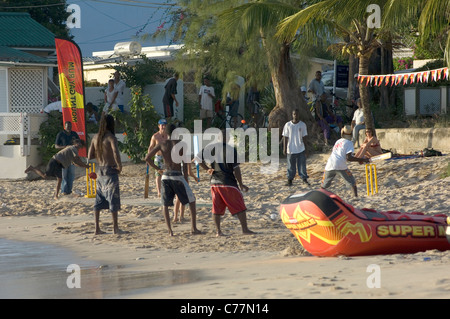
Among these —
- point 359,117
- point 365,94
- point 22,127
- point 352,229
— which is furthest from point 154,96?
point 352,229

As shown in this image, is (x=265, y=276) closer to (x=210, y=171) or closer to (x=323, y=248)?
(x=323, y=248)

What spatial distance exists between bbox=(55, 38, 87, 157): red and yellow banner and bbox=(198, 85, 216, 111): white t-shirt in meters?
4.62

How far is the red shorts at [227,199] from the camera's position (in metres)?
10.9

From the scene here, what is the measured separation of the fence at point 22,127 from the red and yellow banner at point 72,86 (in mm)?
2764

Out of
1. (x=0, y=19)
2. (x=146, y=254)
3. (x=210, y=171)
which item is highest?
(x=0, y=19)

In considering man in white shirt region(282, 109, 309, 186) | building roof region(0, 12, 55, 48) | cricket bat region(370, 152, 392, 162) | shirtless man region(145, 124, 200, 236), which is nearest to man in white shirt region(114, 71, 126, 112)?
building roof region(0, 12, 55, 48)

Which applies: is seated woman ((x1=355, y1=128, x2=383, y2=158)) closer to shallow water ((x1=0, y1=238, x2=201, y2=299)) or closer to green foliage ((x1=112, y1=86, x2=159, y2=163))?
green foliage ((x1=112, y1=86, x2=159, y2=163))

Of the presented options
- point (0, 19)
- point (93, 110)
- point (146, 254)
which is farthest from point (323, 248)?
point (0, 19)

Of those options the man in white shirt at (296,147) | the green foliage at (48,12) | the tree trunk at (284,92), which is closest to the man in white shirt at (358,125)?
the tree trunk at (284,92)

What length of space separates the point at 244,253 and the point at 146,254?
48.9 inches

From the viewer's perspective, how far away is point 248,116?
24688mm

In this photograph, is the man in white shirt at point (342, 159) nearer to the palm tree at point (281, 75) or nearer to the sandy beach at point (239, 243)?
the sandy beach at point (239, 243)
